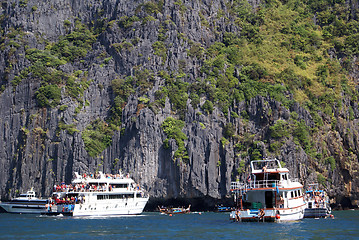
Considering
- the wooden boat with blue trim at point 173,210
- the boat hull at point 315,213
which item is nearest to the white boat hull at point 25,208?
the wooden boat with blue trim at point 173,210

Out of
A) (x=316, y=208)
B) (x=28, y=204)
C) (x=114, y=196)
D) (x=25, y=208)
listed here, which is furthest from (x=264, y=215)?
(x=25, y=208)

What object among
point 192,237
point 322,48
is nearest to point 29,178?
point 192,237

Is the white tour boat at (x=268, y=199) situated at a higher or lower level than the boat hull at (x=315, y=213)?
higher

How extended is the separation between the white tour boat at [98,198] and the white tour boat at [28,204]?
7.73 metres

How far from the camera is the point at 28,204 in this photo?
87625mm

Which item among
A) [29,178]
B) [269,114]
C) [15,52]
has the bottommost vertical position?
[29,178]

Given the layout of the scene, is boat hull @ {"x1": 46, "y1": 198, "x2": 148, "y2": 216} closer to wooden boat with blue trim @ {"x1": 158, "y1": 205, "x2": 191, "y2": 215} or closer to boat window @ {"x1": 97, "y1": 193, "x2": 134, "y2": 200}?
boat window @ {"x1": 97, "y1": 193, "x2": 134, "y2": 200}

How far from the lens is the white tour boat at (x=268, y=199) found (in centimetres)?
5628

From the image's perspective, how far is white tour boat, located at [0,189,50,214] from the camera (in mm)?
87562

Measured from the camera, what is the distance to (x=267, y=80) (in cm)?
10419

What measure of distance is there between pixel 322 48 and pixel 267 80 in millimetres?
22644

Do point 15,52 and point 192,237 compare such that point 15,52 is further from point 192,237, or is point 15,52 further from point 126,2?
point 192,237

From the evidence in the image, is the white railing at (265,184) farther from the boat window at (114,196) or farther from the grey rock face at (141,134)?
the grey rock face at (141,134)

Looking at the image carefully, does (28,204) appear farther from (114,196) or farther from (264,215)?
(264,215)
